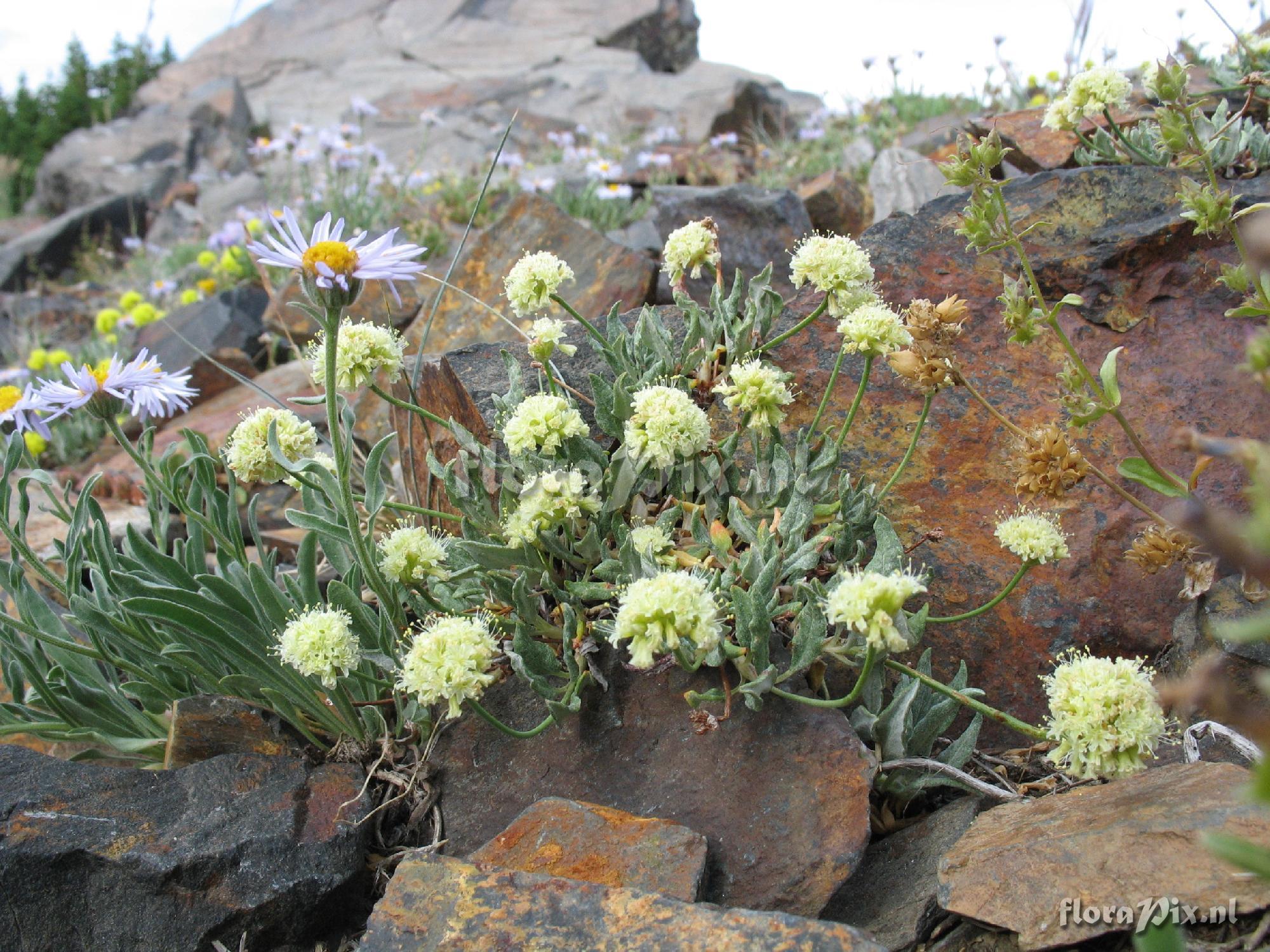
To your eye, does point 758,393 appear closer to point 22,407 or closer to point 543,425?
point 543,425

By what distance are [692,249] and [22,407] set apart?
6.17 ft

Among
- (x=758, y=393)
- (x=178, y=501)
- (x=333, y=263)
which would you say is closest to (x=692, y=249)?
(x=758, y=393)

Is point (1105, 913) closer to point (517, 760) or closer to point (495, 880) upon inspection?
point (495, 880)

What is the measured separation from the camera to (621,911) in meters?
1.84

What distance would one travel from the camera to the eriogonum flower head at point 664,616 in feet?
6.08

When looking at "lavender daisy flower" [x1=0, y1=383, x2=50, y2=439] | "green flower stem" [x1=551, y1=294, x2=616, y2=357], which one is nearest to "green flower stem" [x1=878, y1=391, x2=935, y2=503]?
"green flower stem" [x1=551, y1=294, x2=616, y2=357]

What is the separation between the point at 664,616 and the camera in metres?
1.87

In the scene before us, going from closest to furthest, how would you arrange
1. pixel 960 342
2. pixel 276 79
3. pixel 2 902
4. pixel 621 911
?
pixel 621 911
pixel 2 902
pixel 960 342
pixel 276 79

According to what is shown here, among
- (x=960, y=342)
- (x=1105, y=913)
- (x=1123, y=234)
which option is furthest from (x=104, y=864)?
(x=1123, y=234)

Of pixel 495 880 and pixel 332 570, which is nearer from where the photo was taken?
pixel 495 880

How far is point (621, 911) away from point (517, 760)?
2.26 feet

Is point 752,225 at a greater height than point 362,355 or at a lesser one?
lesser

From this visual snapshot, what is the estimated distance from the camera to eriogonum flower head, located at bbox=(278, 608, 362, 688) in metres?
2.17

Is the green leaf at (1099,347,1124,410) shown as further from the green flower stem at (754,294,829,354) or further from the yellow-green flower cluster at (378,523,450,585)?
the yellow-green flower cluster at (378,523,450,585)
